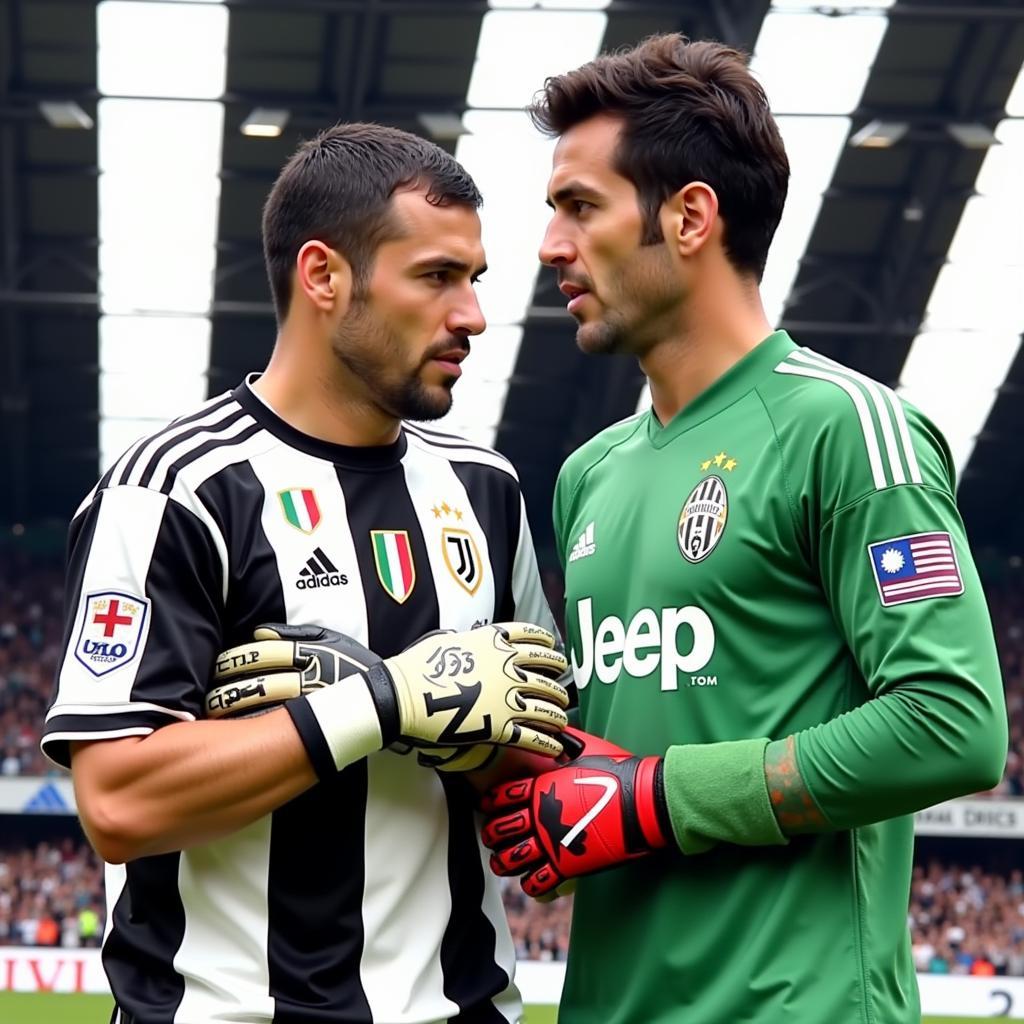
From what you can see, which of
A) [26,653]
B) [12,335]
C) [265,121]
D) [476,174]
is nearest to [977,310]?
[476,174]

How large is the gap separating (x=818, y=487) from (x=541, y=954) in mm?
17189

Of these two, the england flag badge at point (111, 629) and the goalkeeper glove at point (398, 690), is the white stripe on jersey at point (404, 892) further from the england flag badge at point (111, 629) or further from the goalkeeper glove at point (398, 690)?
the england flag badge at point (111, 629)

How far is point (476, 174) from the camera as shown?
17.3m

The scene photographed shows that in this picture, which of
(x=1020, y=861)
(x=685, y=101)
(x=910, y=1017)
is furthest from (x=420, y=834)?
(x=1020, y=861)

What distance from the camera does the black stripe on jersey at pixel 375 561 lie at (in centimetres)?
308

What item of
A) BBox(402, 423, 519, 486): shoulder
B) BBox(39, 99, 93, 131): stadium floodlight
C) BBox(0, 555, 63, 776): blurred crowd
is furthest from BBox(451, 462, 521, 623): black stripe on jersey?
BBox(0, 555, 63, 776): blurred crowd

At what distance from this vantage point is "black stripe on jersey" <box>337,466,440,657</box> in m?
3.08

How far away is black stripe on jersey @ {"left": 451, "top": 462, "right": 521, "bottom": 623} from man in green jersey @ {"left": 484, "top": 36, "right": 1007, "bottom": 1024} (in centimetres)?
13

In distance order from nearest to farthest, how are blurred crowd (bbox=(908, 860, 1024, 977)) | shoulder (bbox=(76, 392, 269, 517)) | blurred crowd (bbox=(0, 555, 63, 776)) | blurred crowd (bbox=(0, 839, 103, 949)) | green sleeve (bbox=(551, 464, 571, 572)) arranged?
shoulder (bbox=(76, 392, 269, 517)) → green sleeve (bbox=(551, 464, 571, 572)) → blurred crowd (bbox=(0, 839, 103, 949)) → blurred crowd (bbox=(908, 860, 1024, 977)) → blurred crowd (bbox=(0, 555, 63, 776))

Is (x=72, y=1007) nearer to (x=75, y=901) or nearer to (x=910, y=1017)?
(x=75, y=901)

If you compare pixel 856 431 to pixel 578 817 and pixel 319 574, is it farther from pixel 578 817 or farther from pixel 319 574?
pixel 319 574

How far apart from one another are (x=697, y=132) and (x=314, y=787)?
1317mm

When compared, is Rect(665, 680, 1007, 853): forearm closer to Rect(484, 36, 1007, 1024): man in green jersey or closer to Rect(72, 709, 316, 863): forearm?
Rect(484, 36, 1007, 1024): man in green jersey

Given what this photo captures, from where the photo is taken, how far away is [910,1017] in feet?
9.73
